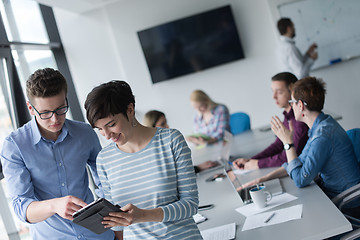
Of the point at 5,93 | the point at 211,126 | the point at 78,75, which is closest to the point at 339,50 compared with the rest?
the point at 211,126

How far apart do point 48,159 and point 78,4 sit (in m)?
4.33

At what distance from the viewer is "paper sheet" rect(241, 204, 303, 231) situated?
1.99m

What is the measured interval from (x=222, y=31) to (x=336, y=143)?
4269 millimetres

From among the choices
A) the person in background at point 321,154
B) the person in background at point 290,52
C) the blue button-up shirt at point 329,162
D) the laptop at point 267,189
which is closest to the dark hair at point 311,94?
the person in background at point 321,154

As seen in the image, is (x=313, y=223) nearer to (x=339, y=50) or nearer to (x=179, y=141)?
(x=179, y=141)

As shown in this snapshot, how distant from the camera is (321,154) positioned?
233 centimetres

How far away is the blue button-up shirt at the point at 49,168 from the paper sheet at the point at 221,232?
0.52 m

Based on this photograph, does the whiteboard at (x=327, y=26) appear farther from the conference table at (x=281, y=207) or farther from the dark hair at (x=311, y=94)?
the dark hair at (x=311, y=94)

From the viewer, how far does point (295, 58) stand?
576 centimetres

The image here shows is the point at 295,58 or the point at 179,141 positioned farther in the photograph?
the point at 295,58

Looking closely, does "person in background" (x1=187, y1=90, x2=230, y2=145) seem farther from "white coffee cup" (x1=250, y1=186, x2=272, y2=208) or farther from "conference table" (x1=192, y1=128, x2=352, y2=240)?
"white coffee cup" (x1=250, y1=186, x2=272, y2=208)

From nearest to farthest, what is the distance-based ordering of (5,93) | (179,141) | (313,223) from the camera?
(179,141), (313,223), (5,93)

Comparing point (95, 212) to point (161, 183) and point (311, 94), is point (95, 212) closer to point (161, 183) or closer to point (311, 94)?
point (161, 183)

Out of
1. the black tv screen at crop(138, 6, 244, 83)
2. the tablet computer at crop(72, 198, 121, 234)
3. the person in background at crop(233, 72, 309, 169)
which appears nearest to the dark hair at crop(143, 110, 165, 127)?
the person in background at crop(233, 72, 309, 169)
